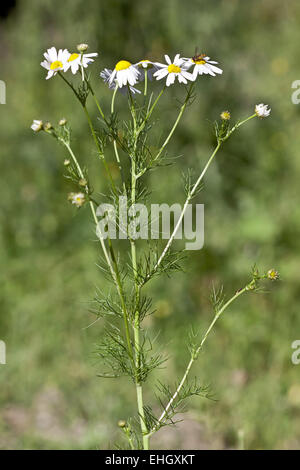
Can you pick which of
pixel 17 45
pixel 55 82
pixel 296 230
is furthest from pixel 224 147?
pixel 17 45

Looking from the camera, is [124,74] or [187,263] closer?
[124,74]

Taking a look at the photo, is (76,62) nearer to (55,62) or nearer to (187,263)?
(55,62)

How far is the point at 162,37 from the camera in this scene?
8.96 ft

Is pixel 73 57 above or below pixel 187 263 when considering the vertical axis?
above

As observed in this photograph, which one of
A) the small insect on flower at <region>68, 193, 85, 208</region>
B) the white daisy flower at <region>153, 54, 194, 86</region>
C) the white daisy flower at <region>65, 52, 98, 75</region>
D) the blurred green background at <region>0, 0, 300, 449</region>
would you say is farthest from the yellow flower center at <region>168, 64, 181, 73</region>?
the blurred green background at <region>0, 0, 300, 449</region>

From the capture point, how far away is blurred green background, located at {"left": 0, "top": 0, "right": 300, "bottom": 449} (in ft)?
5.90

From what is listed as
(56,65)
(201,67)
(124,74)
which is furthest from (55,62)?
(201,67)

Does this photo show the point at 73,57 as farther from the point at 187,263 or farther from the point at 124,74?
the point at 187,263

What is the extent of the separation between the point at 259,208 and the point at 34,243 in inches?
44.8

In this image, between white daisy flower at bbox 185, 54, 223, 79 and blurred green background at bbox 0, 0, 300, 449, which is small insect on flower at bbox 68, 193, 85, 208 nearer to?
white daisy flower at bbox 185, 54, 223, 79

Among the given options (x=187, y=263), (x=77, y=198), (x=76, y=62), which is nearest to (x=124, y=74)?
(x=76, y=62)

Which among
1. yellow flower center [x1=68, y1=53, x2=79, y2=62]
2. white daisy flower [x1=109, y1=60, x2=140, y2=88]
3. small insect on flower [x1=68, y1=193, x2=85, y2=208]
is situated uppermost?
yellow flower center [x1=68, y1=53, x2=79, y2=62]

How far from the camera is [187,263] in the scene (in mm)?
2361
